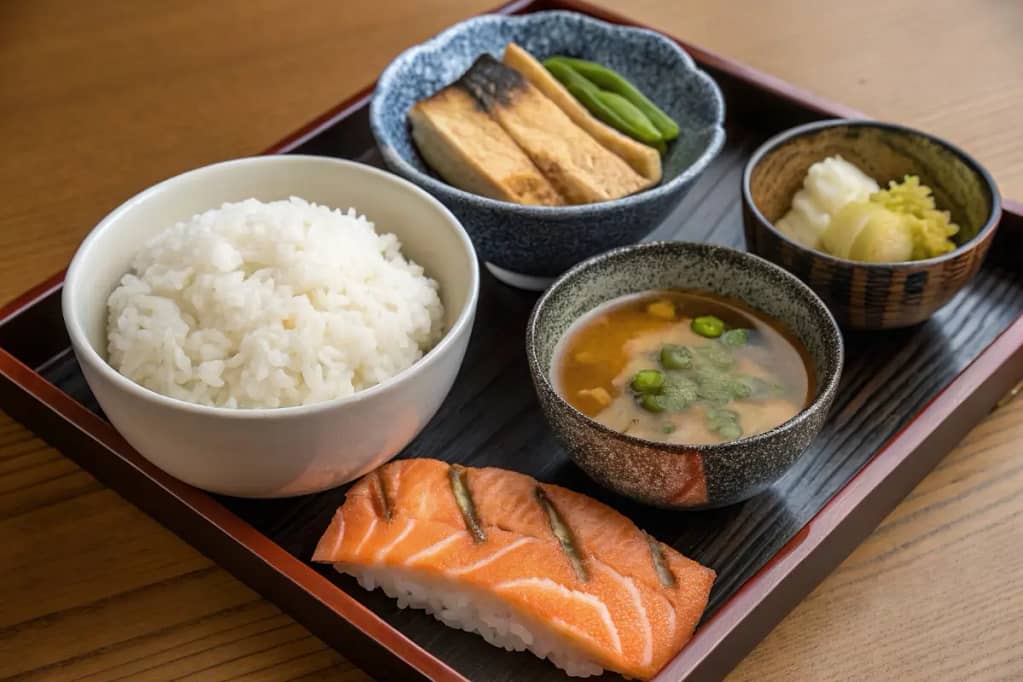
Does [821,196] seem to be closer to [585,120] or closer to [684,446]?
[585,120]

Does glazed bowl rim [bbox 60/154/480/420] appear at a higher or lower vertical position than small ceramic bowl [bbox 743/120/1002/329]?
higher

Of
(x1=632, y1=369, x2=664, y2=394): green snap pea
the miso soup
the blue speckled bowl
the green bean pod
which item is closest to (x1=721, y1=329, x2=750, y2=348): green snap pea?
the miso soup

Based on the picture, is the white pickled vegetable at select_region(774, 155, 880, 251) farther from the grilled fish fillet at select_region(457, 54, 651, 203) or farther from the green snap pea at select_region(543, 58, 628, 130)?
the green snap pea at select_region(543, 58, 628, 130)

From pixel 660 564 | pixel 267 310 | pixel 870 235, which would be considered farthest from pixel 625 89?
pixel 660 564

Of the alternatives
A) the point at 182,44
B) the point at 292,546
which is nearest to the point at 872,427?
the point at 292,546

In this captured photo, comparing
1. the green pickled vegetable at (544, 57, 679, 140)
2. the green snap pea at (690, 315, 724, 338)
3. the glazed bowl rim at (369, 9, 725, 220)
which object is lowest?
the green snap pea at (690, 315, 724, 338)

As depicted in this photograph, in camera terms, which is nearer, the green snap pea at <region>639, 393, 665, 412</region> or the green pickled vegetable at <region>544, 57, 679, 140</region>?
the green snap pea at <region>639, 393, 665, 412</region>

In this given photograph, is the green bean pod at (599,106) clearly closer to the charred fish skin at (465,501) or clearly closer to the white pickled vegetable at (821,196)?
the white pickled vegetable at (821,196)
